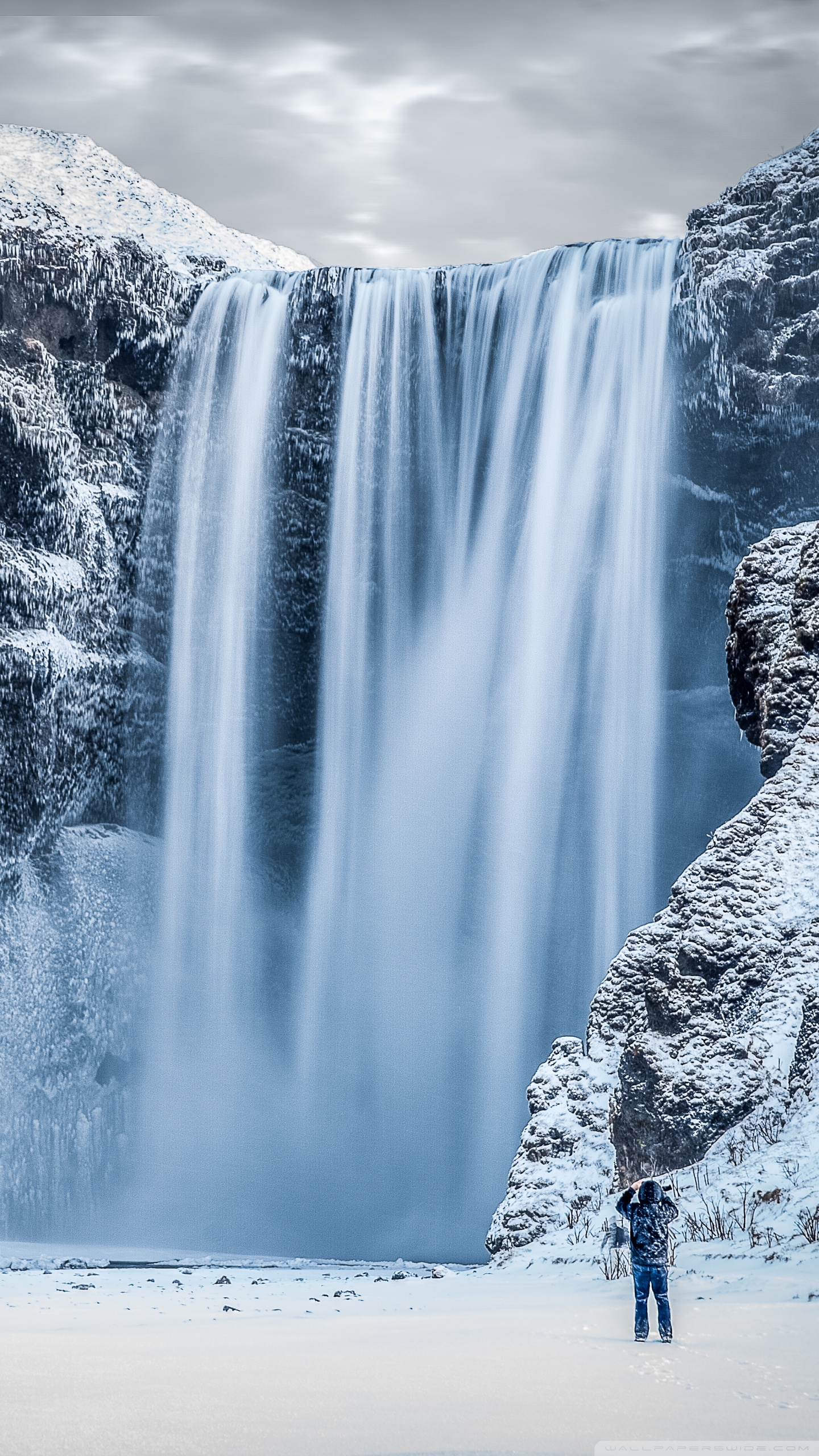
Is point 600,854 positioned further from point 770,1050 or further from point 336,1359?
point 336,1359

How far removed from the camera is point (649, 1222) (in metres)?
6.04

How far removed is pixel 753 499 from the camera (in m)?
22.6

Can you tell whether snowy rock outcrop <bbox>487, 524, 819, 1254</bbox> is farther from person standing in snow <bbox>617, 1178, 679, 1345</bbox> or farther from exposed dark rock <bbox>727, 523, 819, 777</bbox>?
person standing in snow <bbox>617, 1178, 679, 1345</bbox>

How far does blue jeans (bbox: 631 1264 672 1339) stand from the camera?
5898 millimetres

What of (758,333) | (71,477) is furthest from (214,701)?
(758,333)

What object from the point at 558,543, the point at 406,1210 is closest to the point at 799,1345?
the point at 406,1210

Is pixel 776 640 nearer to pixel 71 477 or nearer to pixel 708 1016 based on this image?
pixel 708 1016

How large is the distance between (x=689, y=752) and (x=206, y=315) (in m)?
11.9

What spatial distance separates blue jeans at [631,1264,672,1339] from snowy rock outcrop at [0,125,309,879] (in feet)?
62.1

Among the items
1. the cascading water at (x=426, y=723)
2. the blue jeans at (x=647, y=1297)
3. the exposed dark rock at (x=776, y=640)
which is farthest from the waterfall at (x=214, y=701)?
the blue jeans at (x=647, y=1297)

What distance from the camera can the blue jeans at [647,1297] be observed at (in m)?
5.90

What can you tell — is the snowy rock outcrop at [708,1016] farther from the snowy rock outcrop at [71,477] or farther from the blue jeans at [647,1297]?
the snowy rock outcrop at [71,477]

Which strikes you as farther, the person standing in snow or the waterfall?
the waterfall

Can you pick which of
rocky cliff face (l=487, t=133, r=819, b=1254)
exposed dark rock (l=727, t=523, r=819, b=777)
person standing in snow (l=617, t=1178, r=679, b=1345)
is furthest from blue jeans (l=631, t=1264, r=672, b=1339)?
exposed dark rock (l=727, t=523, r=819, b=777)
